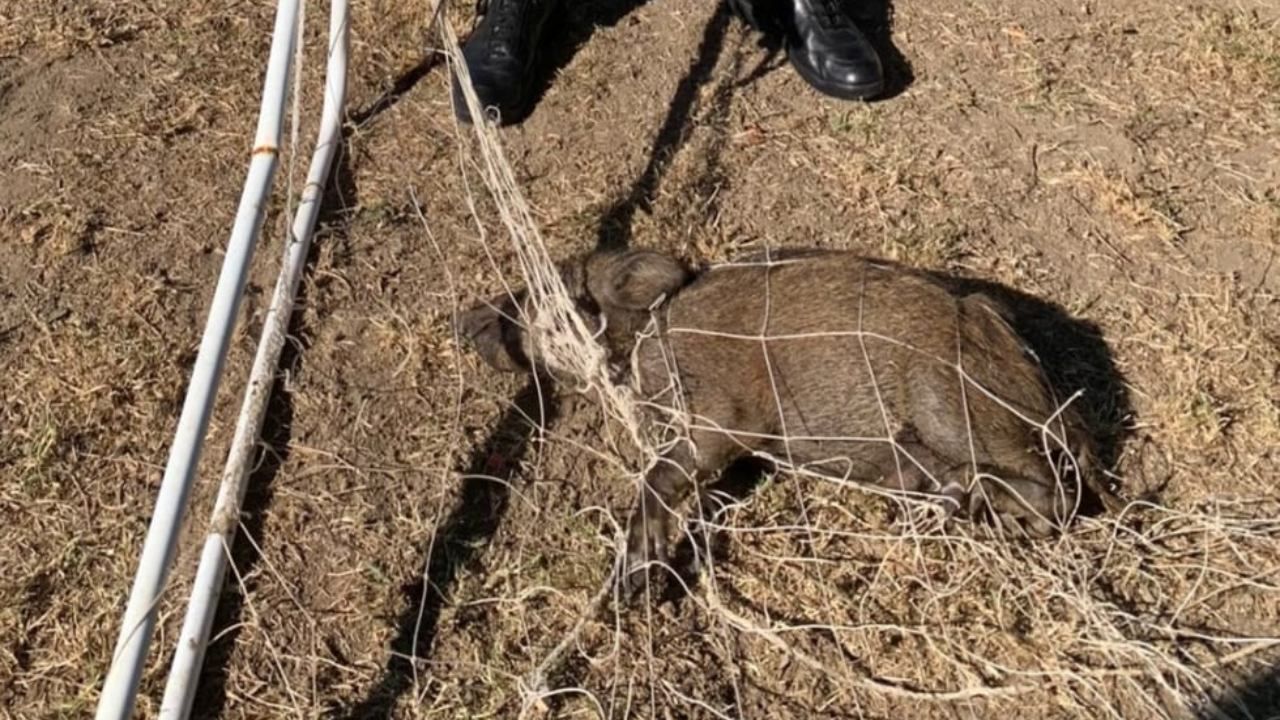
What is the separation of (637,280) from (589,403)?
41cm

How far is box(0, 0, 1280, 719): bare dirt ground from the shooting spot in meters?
3.12

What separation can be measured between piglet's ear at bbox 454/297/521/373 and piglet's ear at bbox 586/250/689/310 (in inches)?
10.6

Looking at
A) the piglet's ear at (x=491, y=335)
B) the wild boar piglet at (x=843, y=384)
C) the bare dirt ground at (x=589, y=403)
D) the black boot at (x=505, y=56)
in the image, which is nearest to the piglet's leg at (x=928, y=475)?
the wild boar piglet at (x=843, y=384)

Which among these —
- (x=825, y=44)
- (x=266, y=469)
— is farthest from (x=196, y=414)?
(x=825, y=44)

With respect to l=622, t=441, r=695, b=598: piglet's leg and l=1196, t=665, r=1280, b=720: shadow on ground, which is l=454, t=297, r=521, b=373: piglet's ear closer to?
l=622, t=441, r=695, b=598: piglet's leg

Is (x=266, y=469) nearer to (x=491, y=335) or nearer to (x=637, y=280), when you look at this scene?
(x=491, y=335)

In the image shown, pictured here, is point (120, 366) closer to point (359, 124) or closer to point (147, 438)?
point (147, 438)

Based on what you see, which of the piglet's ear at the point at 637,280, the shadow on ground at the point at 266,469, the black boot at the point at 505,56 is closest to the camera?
the shadow on ground at the point at 266,469

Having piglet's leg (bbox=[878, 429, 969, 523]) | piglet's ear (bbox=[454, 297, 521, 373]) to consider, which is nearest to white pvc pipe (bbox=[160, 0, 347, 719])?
piglet's ear (bbox=[454, 297, 521, 373])

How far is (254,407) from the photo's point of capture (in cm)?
343

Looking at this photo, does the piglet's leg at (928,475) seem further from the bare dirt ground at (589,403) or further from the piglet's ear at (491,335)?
the piglet's ear at (491,335)

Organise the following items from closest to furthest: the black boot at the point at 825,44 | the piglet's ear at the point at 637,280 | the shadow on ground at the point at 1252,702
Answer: the shadow on ground at the point at 1252,702 < the piglet's ear at the point at 637,280 < the black boot at the point at 825,44

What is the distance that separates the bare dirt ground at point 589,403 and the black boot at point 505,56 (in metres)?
0.11

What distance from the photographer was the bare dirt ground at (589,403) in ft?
10.2
